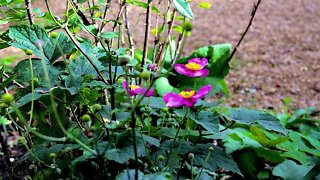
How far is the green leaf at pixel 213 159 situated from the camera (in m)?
0.92

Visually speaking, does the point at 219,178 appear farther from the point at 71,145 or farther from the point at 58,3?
the point at 58,3

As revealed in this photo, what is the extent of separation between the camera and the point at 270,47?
307cm

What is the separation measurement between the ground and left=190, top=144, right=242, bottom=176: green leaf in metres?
1.39

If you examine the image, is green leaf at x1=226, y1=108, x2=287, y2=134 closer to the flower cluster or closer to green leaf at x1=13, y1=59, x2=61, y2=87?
the flower cluster

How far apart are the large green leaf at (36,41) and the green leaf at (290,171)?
74 cm

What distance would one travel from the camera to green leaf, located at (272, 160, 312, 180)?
1.33m

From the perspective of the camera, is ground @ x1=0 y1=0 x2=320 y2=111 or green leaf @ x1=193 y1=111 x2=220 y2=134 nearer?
green leaf @ x1=193 y1=111 x2=220 y2=134

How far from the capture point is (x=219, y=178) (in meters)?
1.50

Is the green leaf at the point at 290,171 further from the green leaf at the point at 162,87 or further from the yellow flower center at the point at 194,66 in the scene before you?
the yellow flower center at the point at 194,66

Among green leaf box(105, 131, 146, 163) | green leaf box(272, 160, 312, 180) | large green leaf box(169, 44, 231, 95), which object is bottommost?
green leaf box(272, 160, 312, 180)

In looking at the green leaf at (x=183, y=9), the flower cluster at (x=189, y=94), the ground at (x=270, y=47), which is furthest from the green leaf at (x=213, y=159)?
the ground at (x=270, y=47)

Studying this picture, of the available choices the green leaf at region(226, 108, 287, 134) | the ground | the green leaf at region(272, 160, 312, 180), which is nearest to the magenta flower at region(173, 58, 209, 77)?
the green leaf at region(226, 108, 287, 134)

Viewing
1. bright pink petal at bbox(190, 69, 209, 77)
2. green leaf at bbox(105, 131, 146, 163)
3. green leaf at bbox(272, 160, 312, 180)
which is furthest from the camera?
green leaf at bbox(272, 160, 312, 180)

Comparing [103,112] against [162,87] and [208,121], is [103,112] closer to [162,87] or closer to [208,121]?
[208,121]
